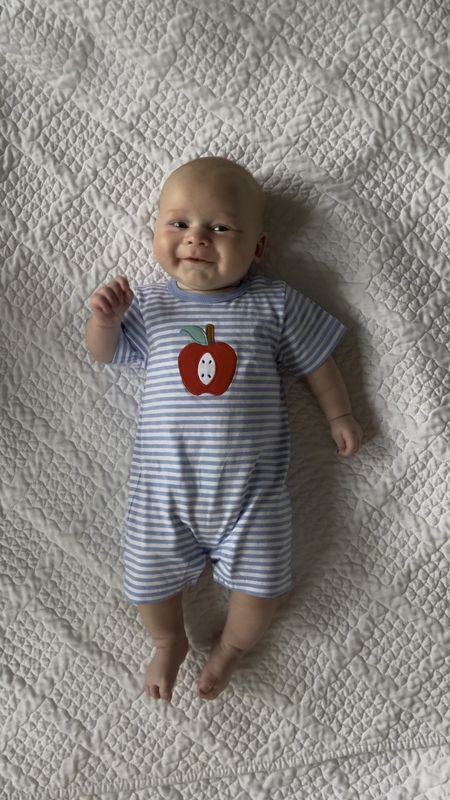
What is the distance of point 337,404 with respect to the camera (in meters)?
1.15

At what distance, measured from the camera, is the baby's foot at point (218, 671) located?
112 cm

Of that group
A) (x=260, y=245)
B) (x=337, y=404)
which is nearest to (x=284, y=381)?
(x=337, y=404)

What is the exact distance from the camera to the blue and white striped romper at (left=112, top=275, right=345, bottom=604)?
1079 mm

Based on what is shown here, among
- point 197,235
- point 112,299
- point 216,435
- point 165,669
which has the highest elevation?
point 197,235

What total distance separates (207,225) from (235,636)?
0.61 meters

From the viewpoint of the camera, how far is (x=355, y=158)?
1165 mm

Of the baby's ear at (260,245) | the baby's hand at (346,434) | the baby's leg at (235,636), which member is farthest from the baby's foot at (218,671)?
the baby's ear at (260,245)

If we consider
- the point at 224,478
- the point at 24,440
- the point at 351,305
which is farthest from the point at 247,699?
the point at 351,305

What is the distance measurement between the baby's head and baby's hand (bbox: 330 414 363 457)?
0.28m

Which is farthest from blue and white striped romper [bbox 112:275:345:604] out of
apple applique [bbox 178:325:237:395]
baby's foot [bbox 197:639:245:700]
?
baby's foot [bbox 197:639:245:700]

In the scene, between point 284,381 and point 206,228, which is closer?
point 206,228

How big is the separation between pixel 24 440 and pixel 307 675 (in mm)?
589

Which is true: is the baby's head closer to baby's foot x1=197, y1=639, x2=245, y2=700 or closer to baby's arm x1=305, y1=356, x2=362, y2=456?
baby's arm x1=305, y1=356, x2=362, y2=456

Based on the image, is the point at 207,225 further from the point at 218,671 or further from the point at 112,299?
the point at 218,671
